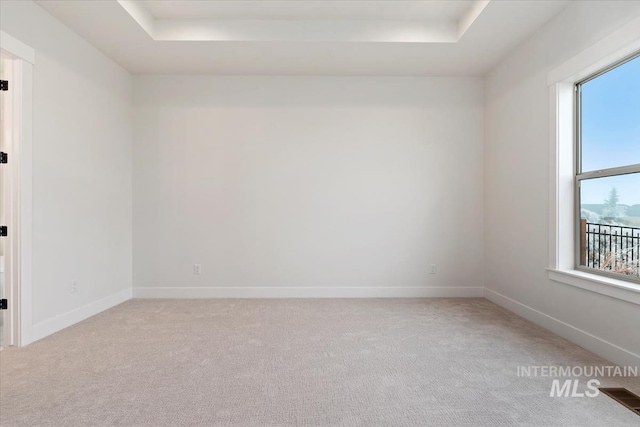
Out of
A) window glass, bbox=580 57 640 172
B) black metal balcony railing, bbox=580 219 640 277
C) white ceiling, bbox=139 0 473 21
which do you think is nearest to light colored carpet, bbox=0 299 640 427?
black metal balcony railing, bbox=580 219 640 277

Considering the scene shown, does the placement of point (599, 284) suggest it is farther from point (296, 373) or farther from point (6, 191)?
point (6, 191)

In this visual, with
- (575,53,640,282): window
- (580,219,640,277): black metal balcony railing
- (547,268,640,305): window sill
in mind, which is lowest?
(547,268,640,305): window sill

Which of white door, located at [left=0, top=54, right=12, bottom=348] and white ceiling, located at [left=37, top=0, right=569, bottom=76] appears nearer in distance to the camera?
white door, located at [left=0, top=54, right=12, bottom=348]

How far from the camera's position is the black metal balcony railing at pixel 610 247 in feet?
8.96

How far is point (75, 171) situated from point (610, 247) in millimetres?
5081

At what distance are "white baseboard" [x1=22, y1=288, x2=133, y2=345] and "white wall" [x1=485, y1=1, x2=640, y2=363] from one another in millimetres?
4697

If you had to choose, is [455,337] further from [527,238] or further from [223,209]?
[223,209]

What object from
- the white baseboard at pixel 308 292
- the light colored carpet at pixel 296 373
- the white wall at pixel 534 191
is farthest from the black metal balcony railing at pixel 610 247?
the white baseboard at pixel 308 292

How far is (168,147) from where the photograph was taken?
4.78 metres

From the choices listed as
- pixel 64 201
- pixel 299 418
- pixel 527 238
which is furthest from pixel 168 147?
pixel 527 238

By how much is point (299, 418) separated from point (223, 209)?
3.31 m

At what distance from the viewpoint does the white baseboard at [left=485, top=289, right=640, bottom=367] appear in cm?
256

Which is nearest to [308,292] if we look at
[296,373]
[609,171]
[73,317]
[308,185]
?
[308,185]

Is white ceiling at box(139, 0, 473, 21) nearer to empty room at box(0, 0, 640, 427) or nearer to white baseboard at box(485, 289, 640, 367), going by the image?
empty room at box(0, 0, 640, 427)
